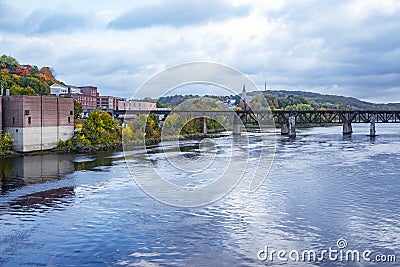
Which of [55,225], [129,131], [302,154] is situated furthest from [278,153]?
[55,225]

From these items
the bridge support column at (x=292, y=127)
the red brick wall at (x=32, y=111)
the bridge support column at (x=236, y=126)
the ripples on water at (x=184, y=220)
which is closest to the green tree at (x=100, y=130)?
the red brick wall at (x=32, y=111)

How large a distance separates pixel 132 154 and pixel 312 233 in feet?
83.0

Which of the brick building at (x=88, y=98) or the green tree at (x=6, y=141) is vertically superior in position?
the brick building at (x=88, y=98)

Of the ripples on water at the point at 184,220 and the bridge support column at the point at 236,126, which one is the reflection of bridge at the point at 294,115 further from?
the ripples on water at the point at 184,220

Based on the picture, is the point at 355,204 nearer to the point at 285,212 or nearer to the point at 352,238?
the point at 285,212

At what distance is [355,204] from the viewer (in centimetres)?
1861

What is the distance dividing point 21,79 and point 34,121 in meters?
30.9

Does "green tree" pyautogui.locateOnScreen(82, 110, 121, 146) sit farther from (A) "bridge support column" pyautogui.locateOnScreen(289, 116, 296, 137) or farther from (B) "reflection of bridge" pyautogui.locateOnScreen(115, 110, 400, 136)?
(A) "bridge support column" pyautogui.locateOnScreen(289, 116, 296, 137)

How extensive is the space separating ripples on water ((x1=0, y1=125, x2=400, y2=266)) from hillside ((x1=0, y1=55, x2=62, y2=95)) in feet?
98.0

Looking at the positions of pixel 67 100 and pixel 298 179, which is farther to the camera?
pixel 67 100

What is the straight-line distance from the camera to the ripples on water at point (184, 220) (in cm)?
1295

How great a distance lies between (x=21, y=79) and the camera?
215 ft

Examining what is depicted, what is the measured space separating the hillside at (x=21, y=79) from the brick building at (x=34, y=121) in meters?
9.77

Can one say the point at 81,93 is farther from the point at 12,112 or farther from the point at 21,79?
the point at 12,112
